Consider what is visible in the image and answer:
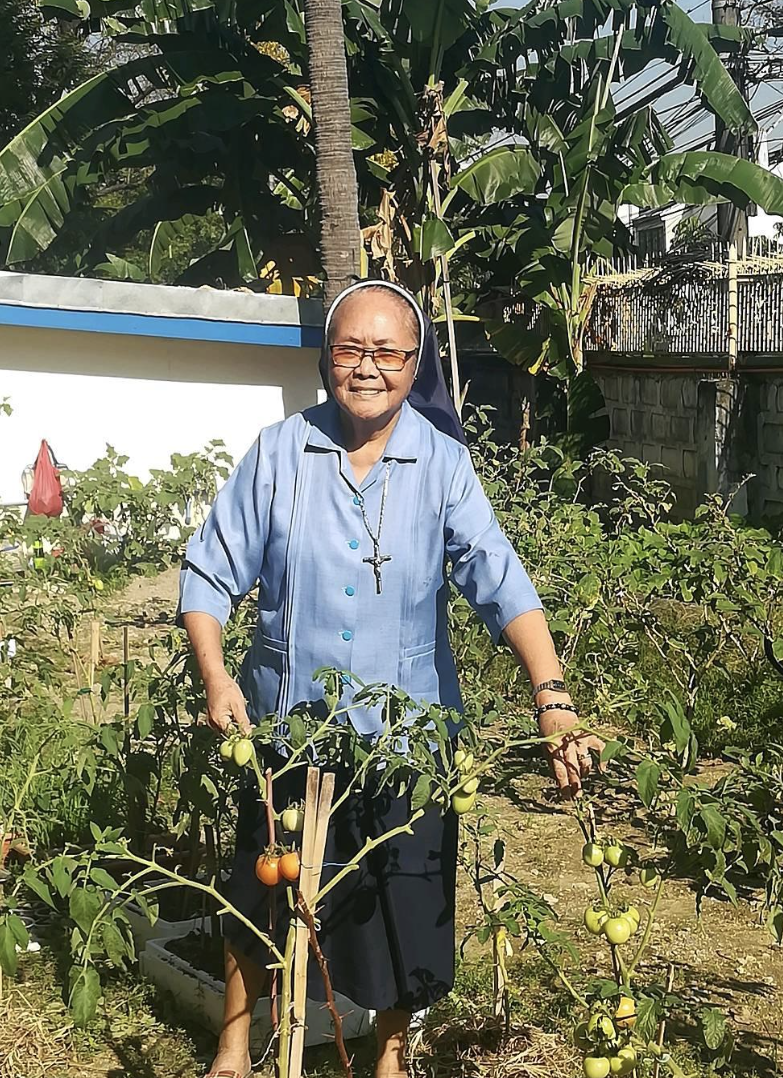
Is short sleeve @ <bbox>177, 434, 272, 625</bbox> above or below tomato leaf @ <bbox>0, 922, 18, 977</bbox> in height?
above

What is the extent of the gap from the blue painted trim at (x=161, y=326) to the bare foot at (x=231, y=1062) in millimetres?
8565

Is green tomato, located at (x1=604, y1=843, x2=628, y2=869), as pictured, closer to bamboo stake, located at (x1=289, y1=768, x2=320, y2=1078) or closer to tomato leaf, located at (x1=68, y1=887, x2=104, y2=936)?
bamboo stake, located at (x1=289, y1=768, x2=320, y2=1078)

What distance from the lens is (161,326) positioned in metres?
11.2

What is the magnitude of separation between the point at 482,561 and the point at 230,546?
53 cm

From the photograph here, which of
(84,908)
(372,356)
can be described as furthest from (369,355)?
(84,908)

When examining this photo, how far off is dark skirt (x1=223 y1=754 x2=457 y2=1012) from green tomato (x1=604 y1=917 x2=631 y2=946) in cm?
53

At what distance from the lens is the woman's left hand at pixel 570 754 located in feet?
8.18

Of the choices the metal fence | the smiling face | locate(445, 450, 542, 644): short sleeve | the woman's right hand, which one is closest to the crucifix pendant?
locate(445, 450, 542, 644): short sleeve

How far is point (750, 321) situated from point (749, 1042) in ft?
28.8

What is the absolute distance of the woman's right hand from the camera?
2.57 m

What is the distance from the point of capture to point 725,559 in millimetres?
5449

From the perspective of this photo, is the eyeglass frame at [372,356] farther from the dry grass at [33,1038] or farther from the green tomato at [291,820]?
the dry grass at [33,1038]

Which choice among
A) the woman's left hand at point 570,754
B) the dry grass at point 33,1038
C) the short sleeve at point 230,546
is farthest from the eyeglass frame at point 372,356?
the dry grass at point 33,1038

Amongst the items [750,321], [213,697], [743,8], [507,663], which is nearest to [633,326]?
[750,321]
